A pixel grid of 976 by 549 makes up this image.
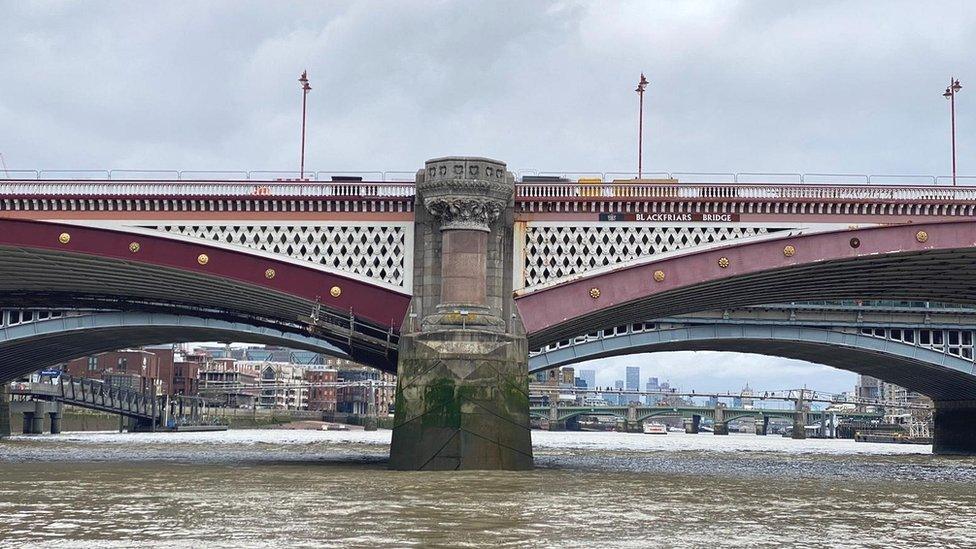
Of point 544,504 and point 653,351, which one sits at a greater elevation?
point 653,351

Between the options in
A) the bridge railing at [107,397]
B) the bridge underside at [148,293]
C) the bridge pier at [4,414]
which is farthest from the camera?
the bridge railing at [107,397]

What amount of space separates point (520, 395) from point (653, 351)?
2299 inches

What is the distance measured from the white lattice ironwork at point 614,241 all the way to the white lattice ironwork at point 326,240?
6763 mm

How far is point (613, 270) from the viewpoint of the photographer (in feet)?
180

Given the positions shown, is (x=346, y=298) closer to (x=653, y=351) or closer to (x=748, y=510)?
(x=748, y=510)

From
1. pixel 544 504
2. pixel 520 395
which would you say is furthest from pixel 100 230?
pixel 544 504

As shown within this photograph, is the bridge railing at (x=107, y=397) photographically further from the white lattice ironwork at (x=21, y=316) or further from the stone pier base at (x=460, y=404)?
the stone pier base at (x=460, y=404)

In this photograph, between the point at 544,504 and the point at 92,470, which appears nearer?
the point at 544,504

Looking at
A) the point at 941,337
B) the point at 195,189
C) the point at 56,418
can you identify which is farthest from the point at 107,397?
the point at 195,189

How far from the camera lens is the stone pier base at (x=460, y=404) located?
48.9 meters

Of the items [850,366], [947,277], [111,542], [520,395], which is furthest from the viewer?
[850,366]

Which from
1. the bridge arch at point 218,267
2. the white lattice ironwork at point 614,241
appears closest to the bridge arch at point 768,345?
the bridge arch at point 218,267

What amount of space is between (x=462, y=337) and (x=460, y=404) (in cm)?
273

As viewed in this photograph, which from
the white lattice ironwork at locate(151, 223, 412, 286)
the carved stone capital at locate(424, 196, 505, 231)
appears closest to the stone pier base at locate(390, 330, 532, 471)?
the carved stone capital at locate(424, 196, 505, 231)
